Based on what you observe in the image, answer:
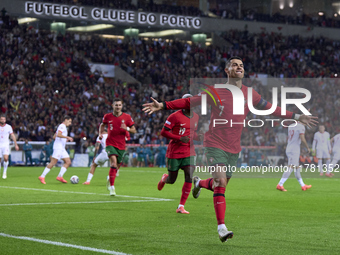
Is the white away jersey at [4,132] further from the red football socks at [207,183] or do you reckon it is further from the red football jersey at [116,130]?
the red football socks at [207,183]

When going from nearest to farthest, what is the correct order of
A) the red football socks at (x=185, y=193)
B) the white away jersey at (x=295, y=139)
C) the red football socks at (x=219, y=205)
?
1. the red football socks at (x=219, y=205)
2. the red football socks at (x=185, y=193)
3. the white away jersey at (x=295, y=139)

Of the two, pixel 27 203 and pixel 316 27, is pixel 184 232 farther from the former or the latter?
pixel 316 27

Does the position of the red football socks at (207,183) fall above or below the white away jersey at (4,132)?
below

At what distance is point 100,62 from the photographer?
4272cm

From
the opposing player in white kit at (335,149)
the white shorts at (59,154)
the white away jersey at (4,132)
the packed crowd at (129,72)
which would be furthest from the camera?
the packed crowd at (129,72)

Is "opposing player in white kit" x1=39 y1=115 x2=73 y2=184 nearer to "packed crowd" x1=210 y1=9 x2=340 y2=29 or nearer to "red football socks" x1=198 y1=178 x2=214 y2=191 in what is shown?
"red football socks" x1=198 y1=178 x2=214 y2=191

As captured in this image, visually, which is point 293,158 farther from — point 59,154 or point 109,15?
point 109,15

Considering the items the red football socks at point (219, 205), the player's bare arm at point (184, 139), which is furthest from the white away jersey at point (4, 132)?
the red football socks at point (219, 205)

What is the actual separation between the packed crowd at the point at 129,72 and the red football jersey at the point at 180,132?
60.0ft

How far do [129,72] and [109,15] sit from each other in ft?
15.1

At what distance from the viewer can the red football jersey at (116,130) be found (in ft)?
47.1

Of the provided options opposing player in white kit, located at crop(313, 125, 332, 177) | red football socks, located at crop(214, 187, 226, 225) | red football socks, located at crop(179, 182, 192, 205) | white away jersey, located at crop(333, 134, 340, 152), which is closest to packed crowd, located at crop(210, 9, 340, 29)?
white away jersey, located at crop(333, 134, 340, 152)

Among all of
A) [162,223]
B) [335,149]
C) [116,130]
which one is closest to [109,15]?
[335,149]

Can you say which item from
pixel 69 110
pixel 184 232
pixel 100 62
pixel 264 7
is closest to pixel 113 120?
pixel 184 232
